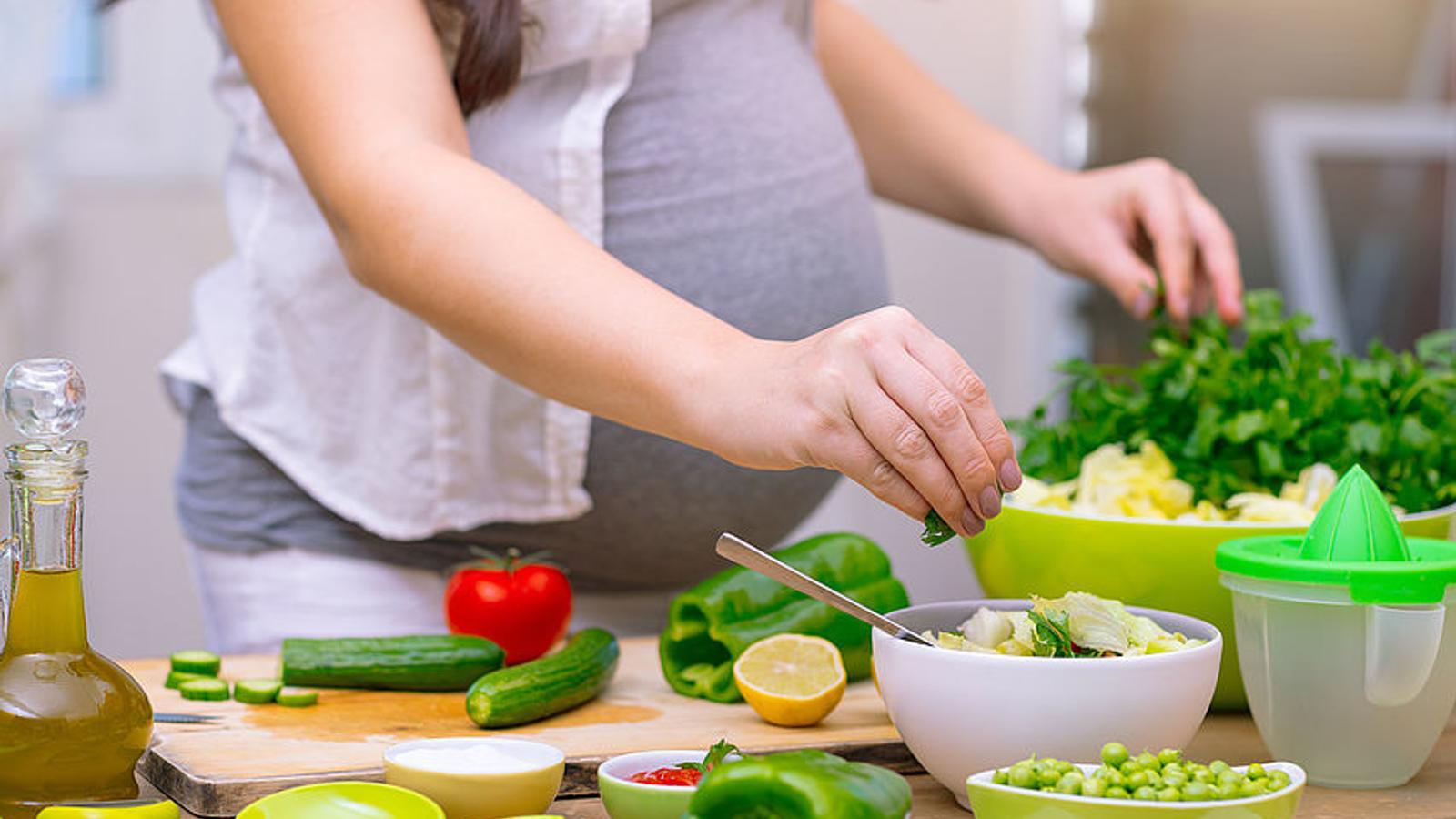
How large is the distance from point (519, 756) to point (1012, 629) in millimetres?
302

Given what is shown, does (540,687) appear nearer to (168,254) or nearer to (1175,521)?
(1175,521)

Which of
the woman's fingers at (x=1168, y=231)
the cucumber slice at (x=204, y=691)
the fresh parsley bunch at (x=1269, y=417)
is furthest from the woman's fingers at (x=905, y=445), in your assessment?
the woman's fingers at (x=1168, y=231)

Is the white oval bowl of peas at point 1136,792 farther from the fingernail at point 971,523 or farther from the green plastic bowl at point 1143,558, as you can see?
the green plastic bowl at point 1143,558

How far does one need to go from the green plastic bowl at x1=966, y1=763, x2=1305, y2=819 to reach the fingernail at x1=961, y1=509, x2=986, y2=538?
0.60ft

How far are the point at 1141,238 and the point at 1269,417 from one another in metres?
0.41

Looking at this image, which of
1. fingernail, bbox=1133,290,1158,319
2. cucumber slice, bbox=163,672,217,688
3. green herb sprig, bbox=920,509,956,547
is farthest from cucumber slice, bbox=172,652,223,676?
fingernail, bbox=1133,290,1158,319

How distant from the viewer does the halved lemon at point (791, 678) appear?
41.8 inches

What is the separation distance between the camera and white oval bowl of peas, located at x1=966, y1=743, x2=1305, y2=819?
0.75 metres

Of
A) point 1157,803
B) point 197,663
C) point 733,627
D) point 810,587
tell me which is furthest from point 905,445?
point 197,663

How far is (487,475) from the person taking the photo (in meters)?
1.41

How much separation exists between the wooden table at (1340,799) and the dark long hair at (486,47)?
0.57 meters

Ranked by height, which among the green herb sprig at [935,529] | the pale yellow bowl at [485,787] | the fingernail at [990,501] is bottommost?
the pale yellow bowl at [485,787]

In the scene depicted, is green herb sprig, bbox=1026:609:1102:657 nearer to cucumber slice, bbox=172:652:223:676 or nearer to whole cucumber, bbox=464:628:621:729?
whole cucumber, bbox=464:628:621:729

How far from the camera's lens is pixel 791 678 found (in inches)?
42.9
